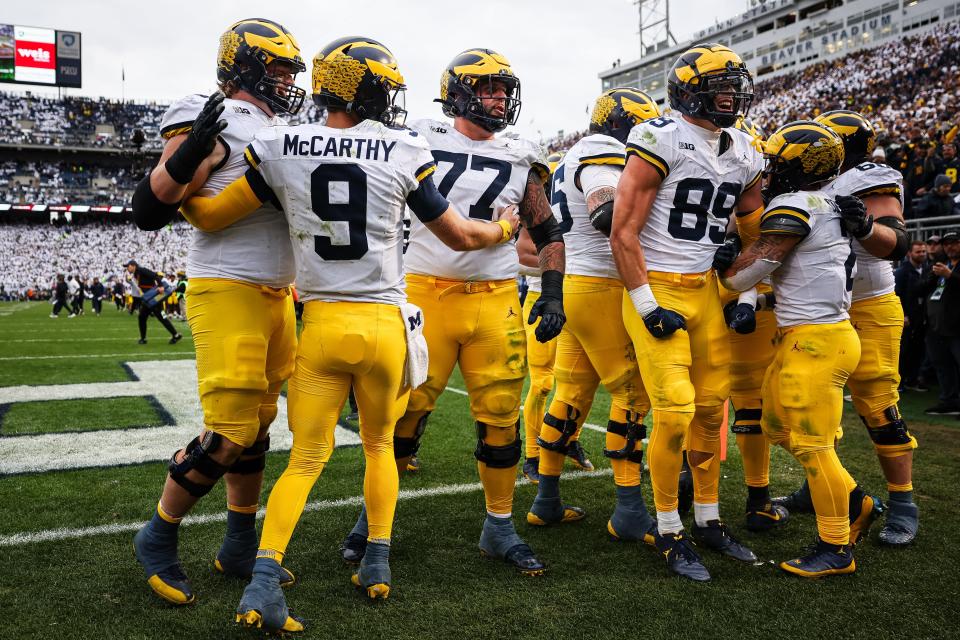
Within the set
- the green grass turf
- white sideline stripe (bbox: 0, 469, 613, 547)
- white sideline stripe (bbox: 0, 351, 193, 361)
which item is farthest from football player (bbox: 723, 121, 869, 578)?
white sideline stripe (bbox: 0, 351, 193, 361)

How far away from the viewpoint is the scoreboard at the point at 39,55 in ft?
139

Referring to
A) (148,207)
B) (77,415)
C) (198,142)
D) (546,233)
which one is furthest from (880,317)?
(77,415)

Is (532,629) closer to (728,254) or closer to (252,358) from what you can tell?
(252,358)

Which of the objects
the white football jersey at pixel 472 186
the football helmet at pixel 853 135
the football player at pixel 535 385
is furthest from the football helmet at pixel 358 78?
the football helmet at pixel 853 135

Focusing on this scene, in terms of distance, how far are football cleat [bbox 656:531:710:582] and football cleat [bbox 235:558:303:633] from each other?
162 centimetres

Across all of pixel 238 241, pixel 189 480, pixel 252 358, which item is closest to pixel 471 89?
pixel 238 241

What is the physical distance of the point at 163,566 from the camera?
2.75m

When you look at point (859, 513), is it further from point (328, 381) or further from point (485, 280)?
point (328, 381)

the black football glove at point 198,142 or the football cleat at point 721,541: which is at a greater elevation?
the black football glove at point 198,142

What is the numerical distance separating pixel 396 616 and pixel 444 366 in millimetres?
1112

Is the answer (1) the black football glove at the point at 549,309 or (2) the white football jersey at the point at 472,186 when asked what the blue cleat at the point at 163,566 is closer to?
(2) the white football jersey at the point at 472,186

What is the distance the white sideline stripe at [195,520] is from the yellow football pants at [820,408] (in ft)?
6.38

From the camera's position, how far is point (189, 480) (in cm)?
273

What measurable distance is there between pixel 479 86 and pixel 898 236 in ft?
7.41
